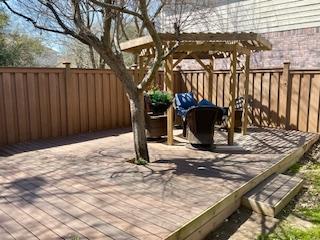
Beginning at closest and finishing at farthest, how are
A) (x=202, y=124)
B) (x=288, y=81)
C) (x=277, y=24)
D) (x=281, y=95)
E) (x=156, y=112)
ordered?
(x=202, y=124), (x=156, y=112), (x=288, y=81), (x=281, y=95), (x=277, y=24)

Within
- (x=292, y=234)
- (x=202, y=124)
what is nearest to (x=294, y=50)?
(x=202, y=124)

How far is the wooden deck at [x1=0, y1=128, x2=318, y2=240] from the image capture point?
268cm

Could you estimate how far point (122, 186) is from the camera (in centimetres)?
362

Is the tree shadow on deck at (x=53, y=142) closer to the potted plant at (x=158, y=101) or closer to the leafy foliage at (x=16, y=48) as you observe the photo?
the potted plant at (x=158, y=101)

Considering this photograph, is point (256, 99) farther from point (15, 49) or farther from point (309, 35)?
point (15, 49)

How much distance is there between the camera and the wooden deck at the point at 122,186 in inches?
105

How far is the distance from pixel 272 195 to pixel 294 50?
18.8 feet

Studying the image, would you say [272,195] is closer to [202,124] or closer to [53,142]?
[202,124]

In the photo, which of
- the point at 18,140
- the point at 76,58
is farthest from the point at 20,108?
the point at 76,58

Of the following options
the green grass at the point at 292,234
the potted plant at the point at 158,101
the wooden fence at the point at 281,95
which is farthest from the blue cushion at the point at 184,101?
the green grass at the point at 292,234

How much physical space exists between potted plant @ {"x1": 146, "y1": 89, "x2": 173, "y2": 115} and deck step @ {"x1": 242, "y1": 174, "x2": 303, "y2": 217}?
2.41m

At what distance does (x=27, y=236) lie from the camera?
8.14 feet

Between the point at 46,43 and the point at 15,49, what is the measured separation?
7.18 feet

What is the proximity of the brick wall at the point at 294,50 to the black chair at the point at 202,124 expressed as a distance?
4.00m
